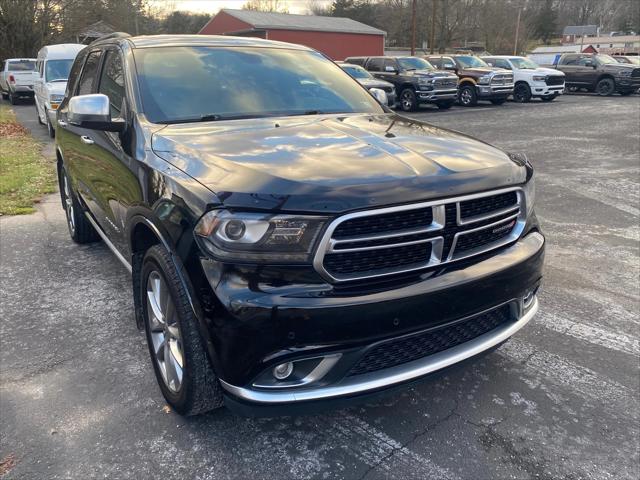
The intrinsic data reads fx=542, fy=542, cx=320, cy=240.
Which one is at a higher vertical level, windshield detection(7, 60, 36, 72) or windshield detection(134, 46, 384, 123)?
windshield detection(7, 60, 36, 72)

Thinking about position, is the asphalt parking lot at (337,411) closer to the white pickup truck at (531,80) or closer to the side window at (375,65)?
the side window at (375,65)

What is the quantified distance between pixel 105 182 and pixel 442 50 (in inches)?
2345

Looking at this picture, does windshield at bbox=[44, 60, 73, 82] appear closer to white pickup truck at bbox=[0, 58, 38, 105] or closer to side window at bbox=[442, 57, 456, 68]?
white pickup truck at bbox=[0, 58, 38, 105]

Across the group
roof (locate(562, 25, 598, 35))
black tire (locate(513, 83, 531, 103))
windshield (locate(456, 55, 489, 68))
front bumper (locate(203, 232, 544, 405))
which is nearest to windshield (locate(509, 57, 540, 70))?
black tire (locate(513, 83, 531, 103))

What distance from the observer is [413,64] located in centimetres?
2038

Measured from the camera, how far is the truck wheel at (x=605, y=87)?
2558 centimetres

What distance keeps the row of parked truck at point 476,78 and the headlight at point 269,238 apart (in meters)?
15.5

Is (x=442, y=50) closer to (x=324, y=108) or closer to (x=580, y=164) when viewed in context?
(x=580, y=164)

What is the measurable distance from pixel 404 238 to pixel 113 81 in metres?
2.62

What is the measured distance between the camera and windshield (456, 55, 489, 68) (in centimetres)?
2248

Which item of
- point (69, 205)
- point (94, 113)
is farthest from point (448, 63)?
point (94, 113)

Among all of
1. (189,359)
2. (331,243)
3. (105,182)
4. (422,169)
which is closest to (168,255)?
Result: (189,359)

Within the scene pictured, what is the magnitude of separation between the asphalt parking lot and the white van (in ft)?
29.5

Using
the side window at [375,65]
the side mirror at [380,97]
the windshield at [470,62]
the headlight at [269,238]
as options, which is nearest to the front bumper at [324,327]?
the headlight at [269,238]
